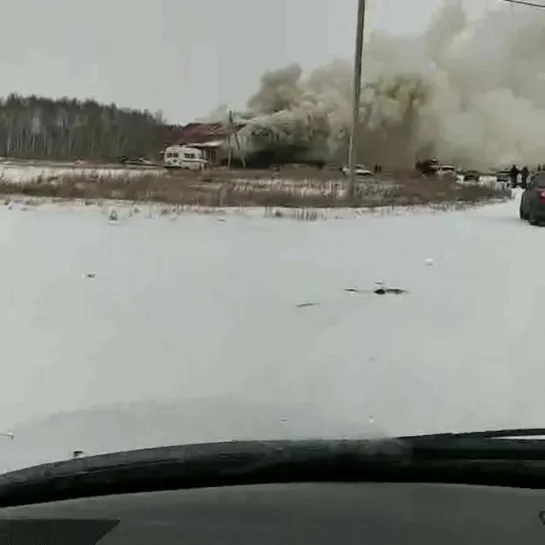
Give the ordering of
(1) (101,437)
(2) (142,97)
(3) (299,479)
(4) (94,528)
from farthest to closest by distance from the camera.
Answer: (2) (142,97) < (1) (101,437) < (3) (299,479) < (4) (94,528)

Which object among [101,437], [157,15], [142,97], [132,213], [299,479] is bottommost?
[101,437]

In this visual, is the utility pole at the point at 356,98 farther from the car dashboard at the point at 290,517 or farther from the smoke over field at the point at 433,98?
the car dashboard at the point at 290,517

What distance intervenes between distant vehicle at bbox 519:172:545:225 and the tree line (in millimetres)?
594

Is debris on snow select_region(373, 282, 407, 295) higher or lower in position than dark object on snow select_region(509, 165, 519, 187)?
lower

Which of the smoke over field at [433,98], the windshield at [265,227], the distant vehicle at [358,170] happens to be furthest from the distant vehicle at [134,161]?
the distant vehicle at [358,170]

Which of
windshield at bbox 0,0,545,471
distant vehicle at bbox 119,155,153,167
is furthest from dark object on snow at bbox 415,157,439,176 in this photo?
distant vehicle at bbox 119,155,153,167

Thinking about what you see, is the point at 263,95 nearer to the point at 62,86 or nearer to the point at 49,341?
the point at 62,86

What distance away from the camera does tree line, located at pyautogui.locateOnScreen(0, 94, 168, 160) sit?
1302 mm

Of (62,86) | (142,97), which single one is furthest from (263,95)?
(62,86)

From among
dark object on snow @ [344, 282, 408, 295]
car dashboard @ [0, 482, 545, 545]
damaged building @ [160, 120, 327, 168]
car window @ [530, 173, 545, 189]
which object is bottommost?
car dashboard @ [0, 482, 545, 545]

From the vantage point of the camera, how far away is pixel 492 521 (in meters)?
0.66

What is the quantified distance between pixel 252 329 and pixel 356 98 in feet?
1.31

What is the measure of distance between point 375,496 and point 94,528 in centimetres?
24

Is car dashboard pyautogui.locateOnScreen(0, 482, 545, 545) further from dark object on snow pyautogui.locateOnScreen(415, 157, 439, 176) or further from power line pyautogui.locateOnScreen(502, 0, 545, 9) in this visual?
power line pyautogui.locateOnScreen(502, 0, 545, 9)
